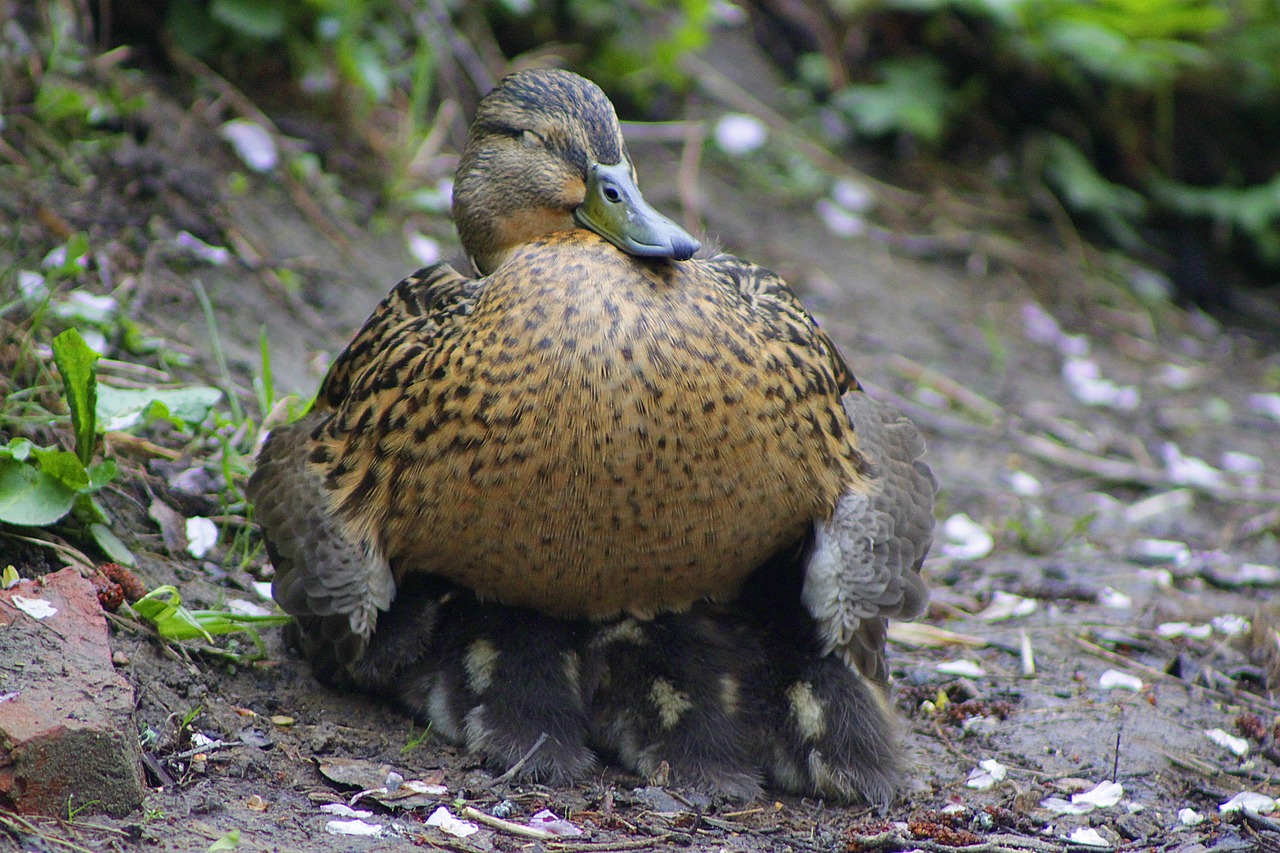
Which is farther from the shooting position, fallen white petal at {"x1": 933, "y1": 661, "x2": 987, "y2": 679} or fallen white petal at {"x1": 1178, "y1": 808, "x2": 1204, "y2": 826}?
fallen white petal at {"x1": 933, "y1": 661, "x2": 987, "y2": 679}

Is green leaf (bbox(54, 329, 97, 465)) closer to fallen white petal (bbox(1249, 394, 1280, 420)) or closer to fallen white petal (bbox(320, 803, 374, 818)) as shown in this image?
fallen white petal (bbox(320, 803, 374, 818))

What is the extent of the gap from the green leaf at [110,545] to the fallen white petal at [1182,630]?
333 centimetres

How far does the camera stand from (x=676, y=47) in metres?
7.56

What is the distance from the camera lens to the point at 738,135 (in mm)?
8336

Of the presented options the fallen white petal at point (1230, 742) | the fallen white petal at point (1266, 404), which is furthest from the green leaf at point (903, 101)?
the fallen white petal at point (1230, 742)

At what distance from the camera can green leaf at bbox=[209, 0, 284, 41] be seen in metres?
6.02

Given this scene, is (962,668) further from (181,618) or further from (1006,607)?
(181,618)

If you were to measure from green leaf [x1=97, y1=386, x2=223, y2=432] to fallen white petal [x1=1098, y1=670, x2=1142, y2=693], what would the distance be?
2881 mm

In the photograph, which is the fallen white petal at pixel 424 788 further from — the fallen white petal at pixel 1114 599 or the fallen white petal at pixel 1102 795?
the fallen white petal at pixel 1114 599

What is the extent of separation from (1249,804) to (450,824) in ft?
6.80

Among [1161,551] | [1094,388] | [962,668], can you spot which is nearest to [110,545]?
[962,668]

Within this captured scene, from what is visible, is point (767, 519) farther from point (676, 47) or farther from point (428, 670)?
point (676, 47)

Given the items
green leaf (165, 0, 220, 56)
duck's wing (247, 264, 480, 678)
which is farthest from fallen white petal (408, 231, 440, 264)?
duck's wing (247, 264, 480, 678)

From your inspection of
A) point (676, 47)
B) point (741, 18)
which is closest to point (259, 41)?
point (676, 47)
